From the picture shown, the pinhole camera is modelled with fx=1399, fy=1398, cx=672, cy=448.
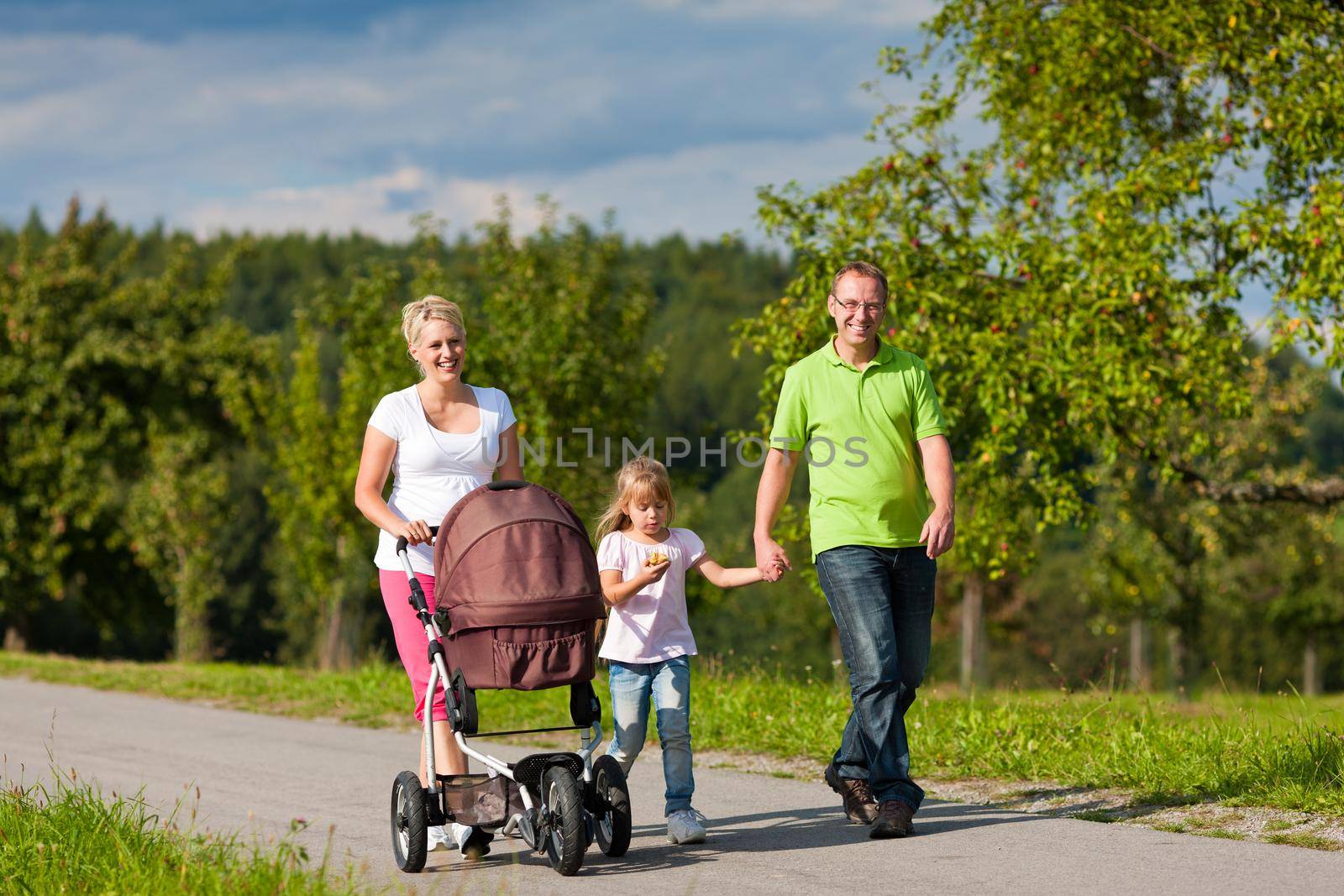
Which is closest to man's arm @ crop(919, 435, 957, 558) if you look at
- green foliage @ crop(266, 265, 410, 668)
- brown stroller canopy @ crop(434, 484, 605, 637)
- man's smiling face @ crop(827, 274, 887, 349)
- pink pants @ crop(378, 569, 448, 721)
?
man's smiling face @ crop(827, 274, 887, 349)

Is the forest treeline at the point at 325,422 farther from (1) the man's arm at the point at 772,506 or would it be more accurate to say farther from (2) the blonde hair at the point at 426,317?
(2) the blonde hair at the point at 426,317

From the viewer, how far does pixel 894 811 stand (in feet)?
17.9

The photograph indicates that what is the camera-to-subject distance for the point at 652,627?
5.55 metres

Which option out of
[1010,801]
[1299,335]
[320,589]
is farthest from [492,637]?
[320,589]

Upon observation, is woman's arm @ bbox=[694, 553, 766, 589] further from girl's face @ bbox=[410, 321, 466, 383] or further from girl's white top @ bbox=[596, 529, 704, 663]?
girl's face @ bbox=[410, 321, 466, 383]

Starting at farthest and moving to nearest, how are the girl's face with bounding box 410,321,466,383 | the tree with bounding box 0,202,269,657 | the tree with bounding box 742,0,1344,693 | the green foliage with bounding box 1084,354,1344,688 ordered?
the green foliage with bounding box 1084,354,1344,688, the tree with bounding box 0,202,269,657, the tree with bounding box 742,0,1344,693, the girl's face with bounding box 410,321,466,383

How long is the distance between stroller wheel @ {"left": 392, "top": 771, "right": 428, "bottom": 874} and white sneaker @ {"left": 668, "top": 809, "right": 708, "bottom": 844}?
977 mm

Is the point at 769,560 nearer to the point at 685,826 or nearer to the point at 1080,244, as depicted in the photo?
the point at 685,826

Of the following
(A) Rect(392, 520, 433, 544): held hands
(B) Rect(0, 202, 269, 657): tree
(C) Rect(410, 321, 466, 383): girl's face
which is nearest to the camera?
(A) Rect(392, 520, 433, 544): held hands

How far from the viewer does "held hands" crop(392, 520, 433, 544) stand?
5230mm

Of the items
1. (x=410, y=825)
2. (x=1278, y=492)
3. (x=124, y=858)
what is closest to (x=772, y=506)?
(x=410, y=825)

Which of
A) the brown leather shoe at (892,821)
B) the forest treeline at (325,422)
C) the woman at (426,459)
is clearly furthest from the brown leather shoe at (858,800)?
the forest treeline at (325,422)

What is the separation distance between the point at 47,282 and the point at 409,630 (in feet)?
87.4

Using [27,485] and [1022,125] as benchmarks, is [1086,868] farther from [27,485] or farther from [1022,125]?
[27,485]
